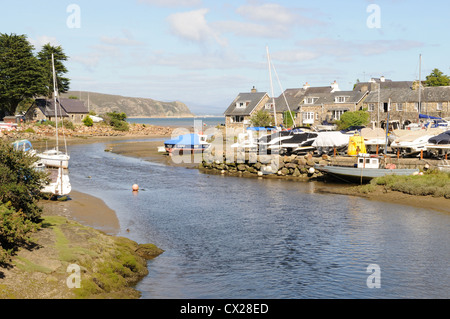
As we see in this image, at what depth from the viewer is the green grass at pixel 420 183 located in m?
34.2

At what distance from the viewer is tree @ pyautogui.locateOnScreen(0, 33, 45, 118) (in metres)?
92.1

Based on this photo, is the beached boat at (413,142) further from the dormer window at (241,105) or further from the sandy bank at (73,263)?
the dormer window at (241,105)

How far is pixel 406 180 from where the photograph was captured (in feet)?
122

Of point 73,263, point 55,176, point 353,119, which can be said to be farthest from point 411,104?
point 73,263

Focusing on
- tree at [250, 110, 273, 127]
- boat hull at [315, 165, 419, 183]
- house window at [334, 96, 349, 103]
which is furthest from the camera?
tree at [250, 110, 273, 127]

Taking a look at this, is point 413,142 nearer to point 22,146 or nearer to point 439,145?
point 439,145

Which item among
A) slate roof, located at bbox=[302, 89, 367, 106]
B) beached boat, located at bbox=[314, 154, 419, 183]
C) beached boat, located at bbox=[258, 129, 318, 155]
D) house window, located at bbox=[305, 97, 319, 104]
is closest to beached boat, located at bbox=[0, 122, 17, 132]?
beached boat, located at bbox=[258, 129, 318, 155]

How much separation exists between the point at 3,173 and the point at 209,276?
942cm

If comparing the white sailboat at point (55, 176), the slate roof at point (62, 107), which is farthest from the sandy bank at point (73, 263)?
the slate roof at point (62, 107)

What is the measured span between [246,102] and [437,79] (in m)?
38.4

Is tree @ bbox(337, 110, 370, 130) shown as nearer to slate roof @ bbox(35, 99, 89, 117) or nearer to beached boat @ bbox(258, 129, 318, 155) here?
beached boat @ bbox(258, 129, 318, 155)

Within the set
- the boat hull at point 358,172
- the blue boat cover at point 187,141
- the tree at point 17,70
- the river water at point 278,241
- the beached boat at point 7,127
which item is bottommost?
the river water at point 278,241
